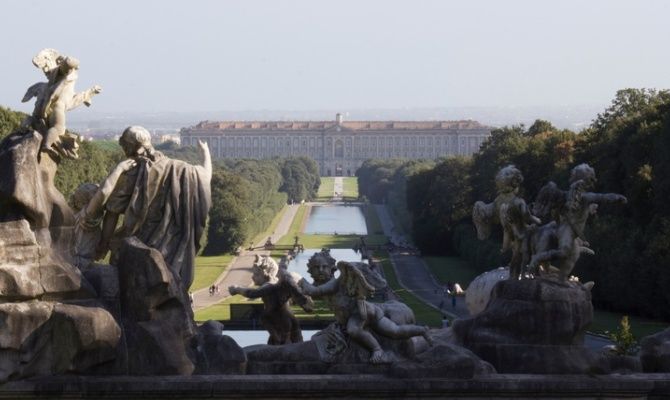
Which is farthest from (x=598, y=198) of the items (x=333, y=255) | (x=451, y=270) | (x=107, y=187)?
(x=451, y=270)

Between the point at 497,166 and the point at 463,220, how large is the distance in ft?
35.3

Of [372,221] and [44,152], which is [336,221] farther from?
[44,152]

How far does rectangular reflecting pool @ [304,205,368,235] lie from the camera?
14611 centimetres

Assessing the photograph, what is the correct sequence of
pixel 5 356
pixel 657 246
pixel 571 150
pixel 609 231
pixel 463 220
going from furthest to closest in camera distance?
pixel 463 220 < pixel 571 150 < pixel 609 231 < pixel 657 246 < pixel 5 356

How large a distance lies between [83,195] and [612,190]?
54.2 metres

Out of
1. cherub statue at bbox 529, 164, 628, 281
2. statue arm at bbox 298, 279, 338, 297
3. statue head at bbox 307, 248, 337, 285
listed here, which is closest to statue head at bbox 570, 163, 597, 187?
cherub statue at bbox 529, 164, 628, 281

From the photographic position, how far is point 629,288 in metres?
60.0

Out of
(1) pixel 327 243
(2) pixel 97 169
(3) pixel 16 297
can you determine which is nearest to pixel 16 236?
(3) pixel 16 297

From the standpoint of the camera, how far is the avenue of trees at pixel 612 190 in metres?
60.2

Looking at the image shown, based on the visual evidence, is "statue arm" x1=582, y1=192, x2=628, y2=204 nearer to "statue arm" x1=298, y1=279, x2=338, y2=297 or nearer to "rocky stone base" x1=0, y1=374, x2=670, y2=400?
"rocky stone base" x1=0, y1=374, x2=670, y2=400

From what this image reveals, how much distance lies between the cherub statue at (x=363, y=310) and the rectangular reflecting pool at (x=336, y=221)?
395 feet

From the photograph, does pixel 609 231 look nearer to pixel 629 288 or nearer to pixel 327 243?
pixel 629 288

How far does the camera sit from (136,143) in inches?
701

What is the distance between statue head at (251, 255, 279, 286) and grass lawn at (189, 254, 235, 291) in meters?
56.7
